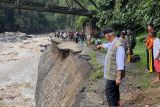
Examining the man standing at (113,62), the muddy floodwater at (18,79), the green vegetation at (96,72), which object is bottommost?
the muddy floodwater at (18,79)

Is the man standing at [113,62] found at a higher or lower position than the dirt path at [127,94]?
higher

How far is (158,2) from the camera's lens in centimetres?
1650

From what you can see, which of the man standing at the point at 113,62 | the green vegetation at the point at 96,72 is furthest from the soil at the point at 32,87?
the man standing at the point at 113,62

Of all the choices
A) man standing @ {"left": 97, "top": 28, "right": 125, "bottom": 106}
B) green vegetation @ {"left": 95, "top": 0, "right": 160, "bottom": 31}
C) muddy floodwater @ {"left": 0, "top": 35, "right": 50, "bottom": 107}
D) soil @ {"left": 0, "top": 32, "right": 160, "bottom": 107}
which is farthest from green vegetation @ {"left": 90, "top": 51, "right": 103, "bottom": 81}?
muddy floodwater @ {"left": 0, "top": 35, "right": 50, "bottom": 107}

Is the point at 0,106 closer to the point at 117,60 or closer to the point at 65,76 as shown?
the point at 65,76

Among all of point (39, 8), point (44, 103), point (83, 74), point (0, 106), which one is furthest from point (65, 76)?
point (39, 8)

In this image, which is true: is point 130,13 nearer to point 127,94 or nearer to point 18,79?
point 127,94

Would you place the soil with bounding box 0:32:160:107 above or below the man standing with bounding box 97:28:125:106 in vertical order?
below

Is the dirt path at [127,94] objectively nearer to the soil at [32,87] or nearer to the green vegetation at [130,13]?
the soil at [32,87]

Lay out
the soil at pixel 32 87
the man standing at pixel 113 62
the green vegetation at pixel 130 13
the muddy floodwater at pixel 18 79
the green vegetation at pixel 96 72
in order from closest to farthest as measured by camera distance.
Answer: the man standing at pixel 113 62 → the soil at pixel 32 87 → the green vegetation at pixel 96 72 → the green vegetation at pixel 130 13 → the muddy floodwater at pixel 18 79

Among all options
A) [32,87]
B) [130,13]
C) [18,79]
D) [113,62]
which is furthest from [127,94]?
[18,79]

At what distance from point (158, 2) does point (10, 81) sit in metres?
17.5

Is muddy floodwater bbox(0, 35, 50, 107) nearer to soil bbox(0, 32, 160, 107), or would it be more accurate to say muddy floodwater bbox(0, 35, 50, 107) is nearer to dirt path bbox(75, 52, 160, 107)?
soil bbox(0, 32, 160, 107)

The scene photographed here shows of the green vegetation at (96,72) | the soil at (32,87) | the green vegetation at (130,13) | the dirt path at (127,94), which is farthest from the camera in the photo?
the green vegetation at (130,13)
